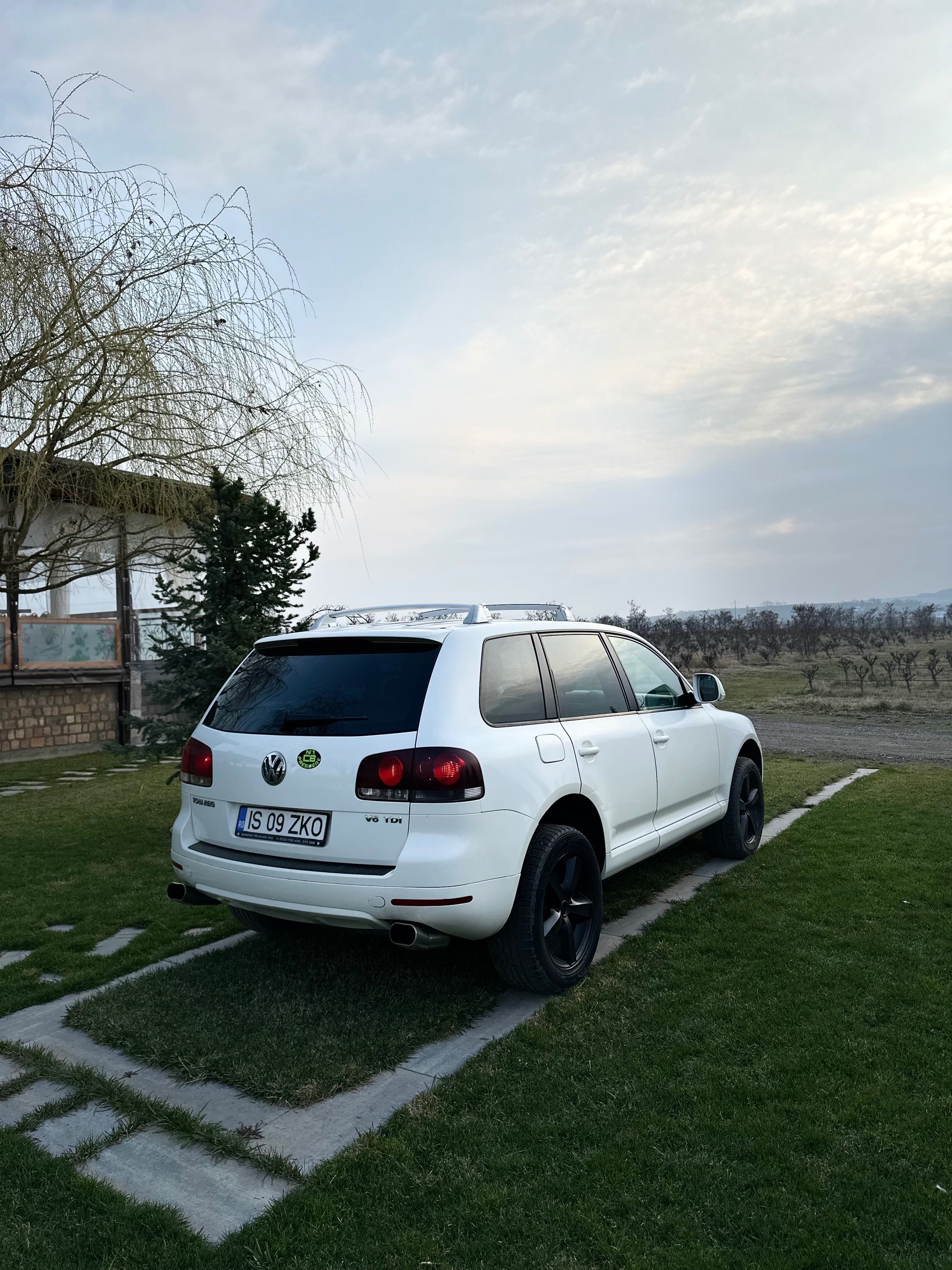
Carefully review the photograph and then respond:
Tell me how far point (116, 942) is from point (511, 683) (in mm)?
2655

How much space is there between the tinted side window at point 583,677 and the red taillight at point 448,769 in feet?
2.95

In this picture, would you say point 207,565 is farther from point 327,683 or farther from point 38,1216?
point 38,1216

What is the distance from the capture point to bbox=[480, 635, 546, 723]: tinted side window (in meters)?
3.69

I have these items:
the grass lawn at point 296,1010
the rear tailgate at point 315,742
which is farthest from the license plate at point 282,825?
the grass lawn at point 296,1010

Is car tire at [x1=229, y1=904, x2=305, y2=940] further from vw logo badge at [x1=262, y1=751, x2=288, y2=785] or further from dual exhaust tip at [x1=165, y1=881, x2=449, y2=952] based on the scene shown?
dual exhaust tip at [x1=165, y1=881, x2=449, y2=952]

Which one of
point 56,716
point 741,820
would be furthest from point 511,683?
point 56,716

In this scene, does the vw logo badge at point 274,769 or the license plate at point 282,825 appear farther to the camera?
the vw logo badge at point 274,769

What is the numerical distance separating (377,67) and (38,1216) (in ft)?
35.4

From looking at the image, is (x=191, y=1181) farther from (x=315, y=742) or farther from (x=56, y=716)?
(x=56, y=716)

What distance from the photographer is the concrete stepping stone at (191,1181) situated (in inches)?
90.8

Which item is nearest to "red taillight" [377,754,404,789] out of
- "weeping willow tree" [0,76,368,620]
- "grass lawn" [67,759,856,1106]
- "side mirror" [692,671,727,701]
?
"grass lawn" [67,759,856,1106]

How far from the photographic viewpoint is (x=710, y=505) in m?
20.3

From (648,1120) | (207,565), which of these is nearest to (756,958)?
(648,1120)

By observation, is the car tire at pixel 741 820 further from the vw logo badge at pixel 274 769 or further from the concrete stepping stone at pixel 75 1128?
the concrete stepping stone at pixel 75 1128
